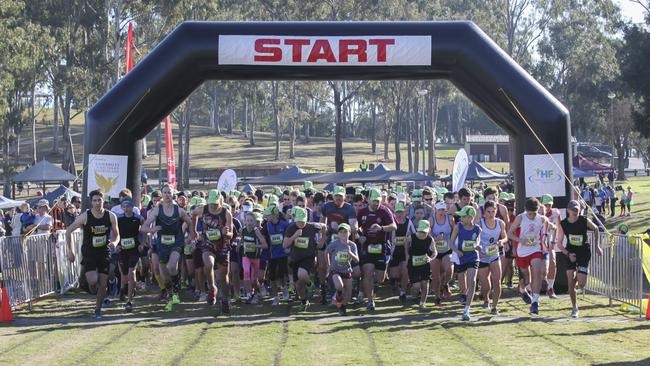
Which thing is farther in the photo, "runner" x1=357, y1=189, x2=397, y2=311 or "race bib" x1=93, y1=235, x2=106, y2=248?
"runner" x1=357, y1=189, x2=397, y2=311

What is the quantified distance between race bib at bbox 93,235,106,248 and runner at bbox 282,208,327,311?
9.63 ft

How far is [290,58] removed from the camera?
17609 mm

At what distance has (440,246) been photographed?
603 inches

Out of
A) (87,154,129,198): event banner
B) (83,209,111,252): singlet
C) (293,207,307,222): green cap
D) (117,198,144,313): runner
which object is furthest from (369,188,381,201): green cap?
(87,154,129,198): event banner

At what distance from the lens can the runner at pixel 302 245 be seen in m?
14.8

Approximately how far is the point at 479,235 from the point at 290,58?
581cm

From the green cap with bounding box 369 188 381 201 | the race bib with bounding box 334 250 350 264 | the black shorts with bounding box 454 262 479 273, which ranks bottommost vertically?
the black shorts with bounding box 454 262 479 273

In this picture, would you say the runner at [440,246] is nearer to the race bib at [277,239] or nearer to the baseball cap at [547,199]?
the baseball cap at [547,199]

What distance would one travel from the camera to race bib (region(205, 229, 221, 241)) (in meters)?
14.6

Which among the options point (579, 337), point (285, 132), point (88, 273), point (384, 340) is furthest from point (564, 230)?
point (285, 132)

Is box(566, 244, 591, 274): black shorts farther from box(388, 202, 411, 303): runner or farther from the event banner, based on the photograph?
the event banner

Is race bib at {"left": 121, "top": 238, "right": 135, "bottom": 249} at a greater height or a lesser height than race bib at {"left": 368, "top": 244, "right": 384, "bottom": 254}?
greater

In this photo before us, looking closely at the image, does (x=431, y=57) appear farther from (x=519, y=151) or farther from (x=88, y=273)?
(x=88, y=273)

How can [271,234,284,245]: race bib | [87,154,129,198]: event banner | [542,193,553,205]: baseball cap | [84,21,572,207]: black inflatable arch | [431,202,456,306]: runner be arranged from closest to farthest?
[431,202,456,306]: runner, [271,234,284,245]: race bib, [542,193,553,205]: baseball cap, [84,21,572,207]: black inflatable arch, [87,154,129,198]: event banner
